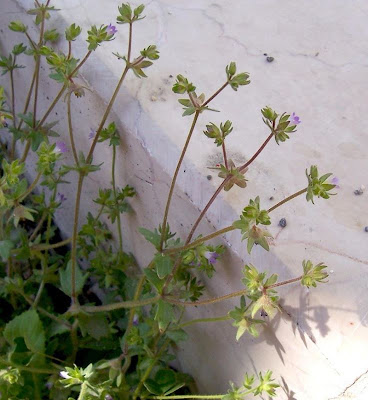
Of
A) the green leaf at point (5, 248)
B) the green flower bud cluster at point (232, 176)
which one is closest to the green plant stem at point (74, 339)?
the green leaf at point (5, 248)

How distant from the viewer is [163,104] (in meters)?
0.93

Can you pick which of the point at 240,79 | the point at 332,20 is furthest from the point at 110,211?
the point at 332,20

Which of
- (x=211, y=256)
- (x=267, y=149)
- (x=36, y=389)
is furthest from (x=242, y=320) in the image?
(x=36, y=389)

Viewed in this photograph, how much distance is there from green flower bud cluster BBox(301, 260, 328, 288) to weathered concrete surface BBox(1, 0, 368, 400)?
0.04 metres

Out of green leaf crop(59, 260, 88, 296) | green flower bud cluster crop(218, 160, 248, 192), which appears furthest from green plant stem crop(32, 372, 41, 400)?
green flower bud cluster crop(218, 160, 248, 192)

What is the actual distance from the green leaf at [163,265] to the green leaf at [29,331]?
1.12 feet

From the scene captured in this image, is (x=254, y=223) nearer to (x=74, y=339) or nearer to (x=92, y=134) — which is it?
(x=92, y=134)

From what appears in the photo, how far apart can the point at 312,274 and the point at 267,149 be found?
9.7 inches

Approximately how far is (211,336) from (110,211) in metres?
0.28

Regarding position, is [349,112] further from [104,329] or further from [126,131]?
[104,329]

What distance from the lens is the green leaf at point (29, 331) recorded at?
1001mm

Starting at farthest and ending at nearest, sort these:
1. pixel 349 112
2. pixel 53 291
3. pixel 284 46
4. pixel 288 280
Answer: pixel 53 291, pixel 284 46, pixel 349 112, pixel 288 280

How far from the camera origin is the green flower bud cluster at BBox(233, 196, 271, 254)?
2.23 ft

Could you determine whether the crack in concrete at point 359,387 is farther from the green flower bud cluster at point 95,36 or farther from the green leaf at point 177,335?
the green flower bud cluster at point 95,36
